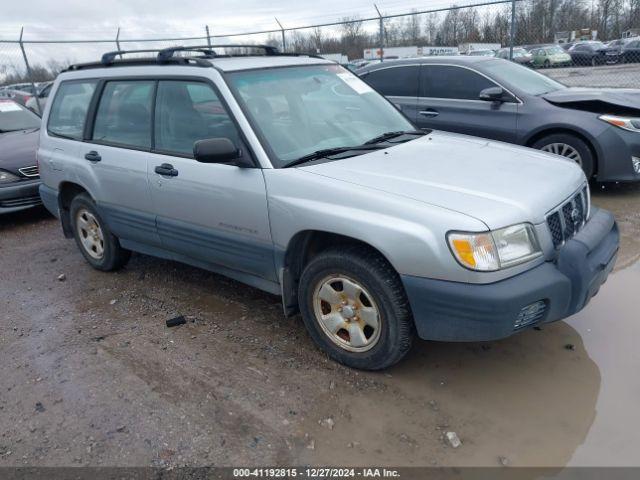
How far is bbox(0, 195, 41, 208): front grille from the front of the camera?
6.73 m

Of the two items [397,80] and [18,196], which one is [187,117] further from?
[397,80]

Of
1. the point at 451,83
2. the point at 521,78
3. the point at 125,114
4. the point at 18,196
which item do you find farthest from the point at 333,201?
the point at 18,196

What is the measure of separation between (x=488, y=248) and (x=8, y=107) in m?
8.47

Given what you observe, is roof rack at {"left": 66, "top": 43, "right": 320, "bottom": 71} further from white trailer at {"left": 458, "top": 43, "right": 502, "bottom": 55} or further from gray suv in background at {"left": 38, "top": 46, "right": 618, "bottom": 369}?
white trailer at {"left": 458, "top": 43, "right": 502, "bottom": 55}

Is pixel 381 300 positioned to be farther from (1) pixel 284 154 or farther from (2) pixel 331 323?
(1) pixel 284 154

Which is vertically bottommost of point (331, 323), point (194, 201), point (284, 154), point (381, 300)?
point (331, 323)

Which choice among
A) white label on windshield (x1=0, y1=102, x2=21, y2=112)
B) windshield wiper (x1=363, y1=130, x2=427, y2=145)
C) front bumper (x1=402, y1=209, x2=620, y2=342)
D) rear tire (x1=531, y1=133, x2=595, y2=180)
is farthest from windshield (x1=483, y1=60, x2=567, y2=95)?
white label on windshield (x1=0, y1=102, x2=21, y2=112)

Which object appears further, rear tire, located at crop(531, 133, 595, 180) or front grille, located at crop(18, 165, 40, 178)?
front grille, located at crop(18, 165, 40, 178)

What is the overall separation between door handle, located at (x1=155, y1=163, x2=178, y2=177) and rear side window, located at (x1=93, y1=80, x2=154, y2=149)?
0.93 ft

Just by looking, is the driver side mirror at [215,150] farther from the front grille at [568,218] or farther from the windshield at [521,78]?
the windshield at [521,78]

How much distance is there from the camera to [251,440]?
270 centimetres

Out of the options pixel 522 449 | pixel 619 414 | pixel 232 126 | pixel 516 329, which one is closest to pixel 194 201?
pixel 232 126

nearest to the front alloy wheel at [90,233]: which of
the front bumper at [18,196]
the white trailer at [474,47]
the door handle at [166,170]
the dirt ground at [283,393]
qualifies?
the dirt ground at [283,393]

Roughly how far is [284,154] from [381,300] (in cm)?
111
